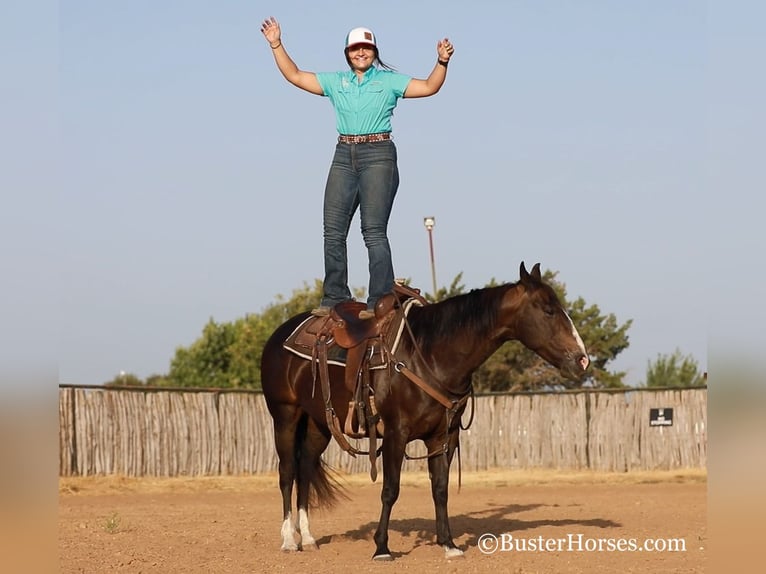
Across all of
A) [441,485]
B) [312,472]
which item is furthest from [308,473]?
[441,485]

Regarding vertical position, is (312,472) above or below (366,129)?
below

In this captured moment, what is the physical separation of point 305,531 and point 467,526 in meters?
2.20

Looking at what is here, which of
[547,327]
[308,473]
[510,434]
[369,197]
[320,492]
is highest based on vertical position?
[369,197]

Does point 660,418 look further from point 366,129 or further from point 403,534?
point 366,129

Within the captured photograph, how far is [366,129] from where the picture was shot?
31.5 ft

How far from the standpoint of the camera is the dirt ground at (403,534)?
28.3 feet

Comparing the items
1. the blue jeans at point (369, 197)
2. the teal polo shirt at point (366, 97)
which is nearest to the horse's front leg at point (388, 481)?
the blue jeans at point (369, 197)

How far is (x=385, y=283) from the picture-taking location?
378 inches

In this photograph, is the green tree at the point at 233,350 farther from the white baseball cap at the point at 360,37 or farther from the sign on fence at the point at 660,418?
the white baseball cap at the point at 360,37

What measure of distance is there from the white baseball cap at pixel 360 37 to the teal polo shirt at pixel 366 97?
0.26 metres

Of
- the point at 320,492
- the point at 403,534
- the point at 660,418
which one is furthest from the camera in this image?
the point at 660,418

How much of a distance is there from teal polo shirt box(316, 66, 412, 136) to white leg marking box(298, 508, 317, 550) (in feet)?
12.4
